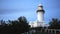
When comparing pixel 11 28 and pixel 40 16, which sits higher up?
pixel 40 16

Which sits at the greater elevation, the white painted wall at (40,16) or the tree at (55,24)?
the white painted wall at (40,16)

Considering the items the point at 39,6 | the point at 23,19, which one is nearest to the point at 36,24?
the point at 39,6

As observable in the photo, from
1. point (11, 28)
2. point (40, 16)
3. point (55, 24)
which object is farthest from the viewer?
point (40, 16)

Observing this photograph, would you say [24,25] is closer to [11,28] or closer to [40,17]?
[11,28]

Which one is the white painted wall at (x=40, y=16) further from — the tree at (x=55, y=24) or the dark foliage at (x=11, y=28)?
the dark foliage at (x=11, y=28)

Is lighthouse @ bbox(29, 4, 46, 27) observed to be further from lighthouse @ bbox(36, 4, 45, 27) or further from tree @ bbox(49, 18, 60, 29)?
tree @ bbox(49, 18, 60, 29)

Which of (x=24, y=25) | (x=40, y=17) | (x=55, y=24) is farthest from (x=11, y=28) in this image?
(x=40, y=17)

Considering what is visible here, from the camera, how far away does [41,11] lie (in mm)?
81750

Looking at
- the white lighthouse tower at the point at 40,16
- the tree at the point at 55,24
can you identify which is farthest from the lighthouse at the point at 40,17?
the tree at the point at 55,24

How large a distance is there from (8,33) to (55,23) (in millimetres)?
37181

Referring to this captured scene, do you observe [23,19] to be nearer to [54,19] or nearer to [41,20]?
[54,19]

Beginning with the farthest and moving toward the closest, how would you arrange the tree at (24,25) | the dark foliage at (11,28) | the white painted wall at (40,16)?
the white painted wall at (40,16)
the tree at (24,25)
the dark foliage at (11,28)

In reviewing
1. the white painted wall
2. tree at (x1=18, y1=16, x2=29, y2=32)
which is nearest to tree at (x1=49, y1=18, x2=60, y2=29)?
tree at (x1=18, y1=16, x2=29, y2=32)

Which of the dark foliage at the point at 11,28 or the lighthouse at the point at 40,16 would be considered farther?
the lighthouse at the point at 40,16
